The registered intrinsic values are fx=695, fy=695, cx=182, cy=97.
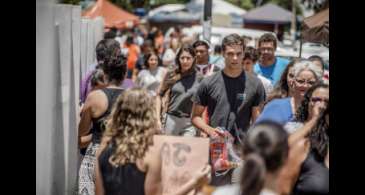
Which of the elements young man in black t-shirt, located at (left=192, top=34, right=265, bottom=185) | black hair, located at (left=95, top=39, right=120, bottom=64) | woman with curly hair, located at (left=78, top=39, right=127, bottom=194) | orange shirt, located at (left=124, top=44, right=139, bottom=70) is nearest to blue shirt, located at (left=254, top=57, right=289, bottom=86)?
young man in black t-shirt, located at (left=192, top=34, right=265, bottom=185)

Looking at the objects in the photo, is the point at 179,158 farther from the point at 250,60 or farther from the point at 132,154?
the point at 250,60

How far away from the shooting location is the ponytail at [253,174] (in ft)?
11.5

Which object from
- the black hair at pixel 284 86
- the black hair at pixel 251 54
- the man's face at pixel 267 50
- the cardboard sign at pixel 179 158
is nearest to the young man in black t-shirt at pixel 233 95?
the black hair at pixel 284 86

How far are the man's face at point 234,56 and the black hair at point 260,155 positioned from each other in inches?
98.1

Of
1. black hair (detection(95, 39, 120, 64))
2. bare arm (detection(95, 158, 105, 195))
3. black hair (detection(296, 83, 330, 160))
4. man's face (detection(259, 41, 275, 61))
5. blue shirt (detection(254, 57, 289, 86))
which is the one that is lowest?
bare arm (detection(95, 158, 105, 195))

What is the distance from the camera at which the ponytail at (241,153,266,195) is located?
3490 millimetres

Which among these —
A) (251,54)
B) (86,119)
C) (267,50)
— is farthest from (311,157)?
(251,54)

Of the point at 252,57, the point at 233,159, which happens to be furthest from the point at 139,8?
the point at 233,159

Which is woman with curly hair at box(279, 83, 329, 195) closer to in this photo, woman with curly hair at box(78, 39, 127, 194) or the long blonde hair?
the long blonde hair

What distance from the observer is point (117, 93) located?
5.32 metres

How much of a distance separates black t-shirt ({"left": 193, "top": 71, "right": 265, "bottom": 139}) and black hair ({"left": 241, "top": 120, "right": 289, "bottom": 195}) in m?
2.54

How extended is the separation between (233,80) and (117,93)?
4.18 feet

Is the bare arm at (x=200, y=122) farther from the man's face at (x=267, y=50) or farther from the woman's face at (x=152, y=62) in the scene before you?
the woman's face at (x=152, y=62)
